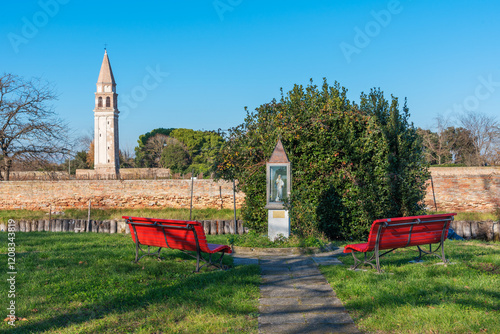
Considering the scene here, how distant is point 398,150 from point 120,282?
8.30 metres

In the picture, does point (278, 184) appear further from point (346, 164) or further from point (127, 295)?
point (127, 295)

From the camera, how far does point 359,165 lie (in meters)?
10.6

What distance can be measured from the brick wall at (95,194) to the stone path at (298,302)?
60.1 feet

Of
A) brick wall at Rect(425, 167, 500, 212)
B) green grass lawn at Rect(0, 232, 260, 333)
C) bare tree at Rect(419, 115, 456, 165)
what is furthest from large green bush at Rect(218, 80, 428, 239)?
bare tree at Rect(419, 115, 456, 165)

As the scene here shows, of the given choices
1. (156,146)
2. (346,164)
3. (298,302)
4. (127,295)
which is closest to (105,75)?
(156,146)

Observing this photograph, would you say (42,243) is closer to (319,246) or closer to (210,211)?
(319,246)

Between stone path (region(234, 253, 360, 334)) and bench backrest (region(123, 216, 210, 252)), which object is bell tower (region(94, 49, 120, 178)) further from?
stone path (region(234, 253, 360, 334))

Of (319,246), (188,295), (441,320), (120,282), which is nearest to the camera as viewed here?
(441,320)

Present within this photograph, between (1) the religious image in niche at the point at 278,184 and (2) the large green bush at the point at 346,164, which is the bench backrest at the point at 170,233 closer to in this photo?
(1) the religious image in niche at the point at 278,184

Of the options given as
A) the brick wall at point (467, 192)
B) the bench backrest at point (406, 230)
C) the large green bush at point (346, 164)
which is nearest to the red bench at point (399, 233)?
the bench backrest at point (406, 230)

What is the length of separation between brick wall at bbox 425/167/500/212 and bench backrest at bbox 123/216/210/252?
18.0 meters

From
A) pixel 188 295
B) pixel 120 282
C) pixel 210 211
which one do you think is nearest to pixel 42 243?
pixel 120 282

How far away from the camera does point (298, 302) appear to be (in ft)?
14.8

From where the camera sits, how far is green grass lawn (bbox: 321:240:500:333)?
3648 mm
